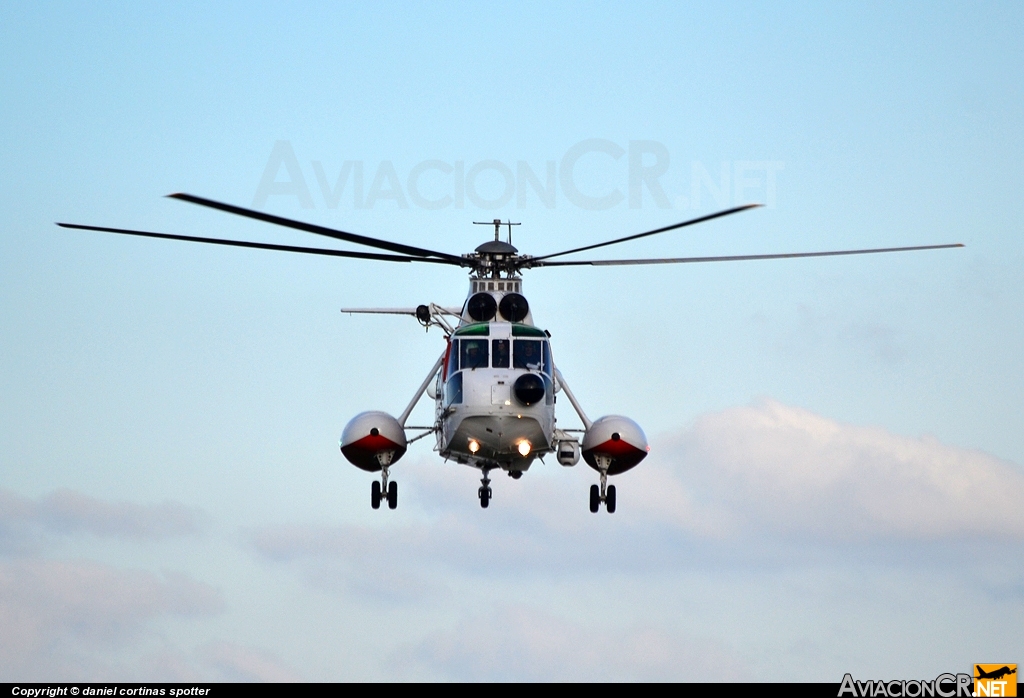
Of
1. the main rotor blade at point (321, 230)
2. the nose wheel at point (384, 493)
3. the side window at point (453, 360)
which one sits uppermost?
the main rotor blade at point (321, 230)

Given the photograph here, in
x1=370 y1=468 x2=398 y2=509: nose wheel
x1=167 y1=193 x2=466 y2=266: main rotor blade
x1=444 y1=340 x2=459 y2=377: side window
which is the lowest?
x1=370 y1=468 x2=398 y2=509: nose wheel

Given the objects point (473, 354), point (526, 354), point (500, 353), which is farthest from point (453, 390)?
point (526, 354)

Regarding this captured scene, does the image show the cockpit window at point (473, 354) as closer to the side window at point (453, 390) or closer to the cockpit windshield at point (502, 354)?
the cockpit windshield at point (502, 354)

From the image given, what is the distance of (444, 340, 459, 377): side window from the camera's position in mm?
52531

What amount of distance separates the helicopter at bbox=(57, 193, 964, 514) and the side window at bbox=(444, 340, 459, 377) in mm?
28

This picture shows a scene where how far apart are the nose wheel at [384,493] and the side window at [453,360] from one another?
3.69 meters

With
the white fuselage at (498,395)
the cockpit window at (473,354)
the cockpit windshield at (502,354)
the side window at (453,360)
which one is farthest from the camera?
the side window at (453,360)

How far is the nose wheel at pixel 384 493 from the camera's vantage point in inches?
2127

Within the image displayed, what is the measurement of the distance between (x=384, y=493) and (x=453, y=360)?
15.0 feet

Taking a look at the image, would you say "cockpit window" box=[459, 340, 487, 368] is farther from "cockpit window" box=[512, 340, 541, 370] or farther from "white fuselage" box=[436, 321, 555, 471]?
"cockpit window" box=[512, 340, 541, 370]

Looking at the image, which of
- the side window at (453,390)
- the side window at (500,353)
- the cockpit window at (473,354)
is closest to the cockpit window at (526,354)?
the side window at (500,353)

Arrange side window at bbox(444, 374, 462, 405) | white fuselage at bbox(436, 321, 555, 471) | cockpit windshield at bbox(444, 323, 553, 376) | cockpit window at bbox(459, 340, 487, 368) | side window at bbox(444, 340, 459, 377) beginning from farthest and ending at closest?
side window at bbox(444, 340, 459, 377)
cockpit window at bbox(459, 340, 487, 368)
cockpit windshield at bbox(444, 323, 553, 376)
side window at bbox(444, 374, 462, 405)
white fuselage at bbox(436, 321, 555, 471)

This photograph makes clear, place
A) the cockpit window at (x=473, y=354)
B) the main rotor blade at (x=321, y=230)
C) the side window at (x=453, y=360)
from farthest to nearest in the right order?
the side window at (x=453, y=360)
the cockpit window at (x=473, y=354)
the main rotor blade at (x=321, y=230)

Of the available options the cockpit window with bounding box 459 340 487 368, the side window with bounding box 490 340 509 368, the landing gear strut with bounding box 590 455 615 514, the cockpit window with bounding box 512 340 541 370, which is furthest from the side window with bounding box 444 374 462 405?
the landing gear strut with bounding box 590 455 615 514
